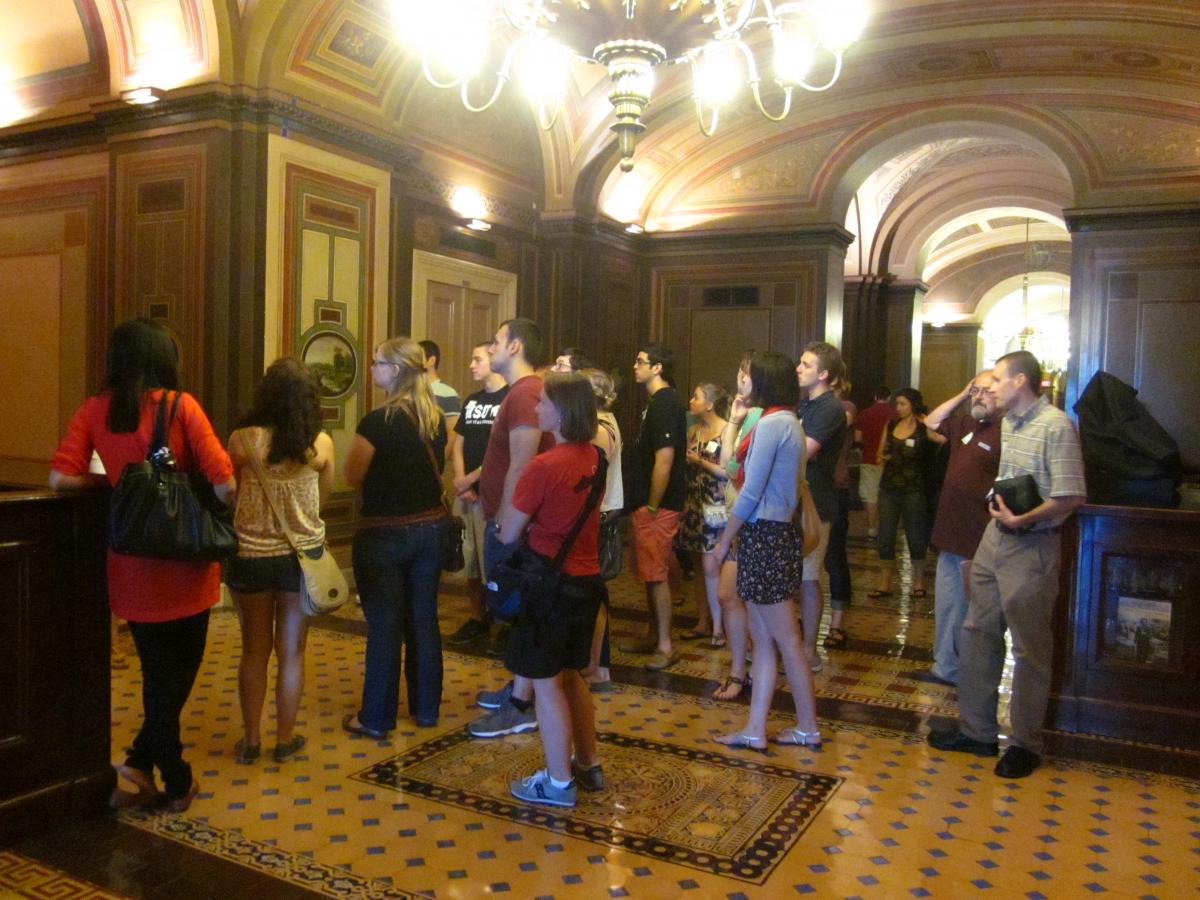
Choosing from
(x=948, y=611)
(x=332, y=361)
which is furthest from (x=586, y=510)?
(x=332, y=361)

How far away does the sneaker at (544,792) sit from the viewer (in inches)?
130

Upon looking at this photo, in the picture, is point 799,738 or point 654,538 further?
point 654,538

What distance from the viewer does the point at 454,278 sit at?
336 inches

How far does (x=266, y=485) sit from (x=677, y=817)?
1.74 m

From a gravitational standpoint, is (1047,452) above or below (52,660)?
above

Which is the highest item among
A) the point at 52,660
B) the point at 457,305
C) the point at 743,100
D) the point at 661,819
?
the point at 743,100

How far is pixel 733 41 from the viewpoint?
193 inches

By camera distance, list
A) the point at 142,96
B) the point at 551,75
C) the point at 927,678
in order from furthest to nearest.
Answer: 1. the point at 551,75
2. the point at 142,96
3. the point at 927,678

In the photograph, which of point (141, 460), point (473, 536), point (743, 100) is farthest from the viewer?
point (743, 100)

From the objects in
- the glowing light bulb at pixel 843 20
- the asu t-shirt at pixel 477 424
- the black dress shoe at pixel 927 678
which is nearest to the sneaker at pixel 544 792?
the asu t-shirt at pixel 477 424

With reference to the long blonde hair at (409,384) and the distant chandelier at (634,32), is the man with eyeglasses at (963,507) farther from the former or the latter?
the long blonde hair at (409,384)

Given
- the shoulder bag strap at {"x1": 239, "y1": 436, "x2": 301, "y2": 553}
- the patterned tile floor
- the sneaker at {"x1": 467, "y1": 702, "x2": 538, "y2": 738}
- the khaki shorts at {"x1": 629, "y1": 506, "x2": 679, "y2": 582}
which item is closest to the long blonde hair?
the shoulder bag strap at {"x1": 239, "y1": 436, "x2": 301, "y2": 553}

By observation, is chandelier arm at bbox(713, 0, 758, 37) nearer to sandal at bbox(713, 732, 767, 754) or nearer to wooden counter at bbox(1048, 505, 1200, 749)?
wooden counter at bbox(1048, 505, 1200, 749)

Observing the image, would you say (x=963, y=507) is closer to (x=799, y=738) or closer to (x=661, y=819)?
(x=799, y=738)
